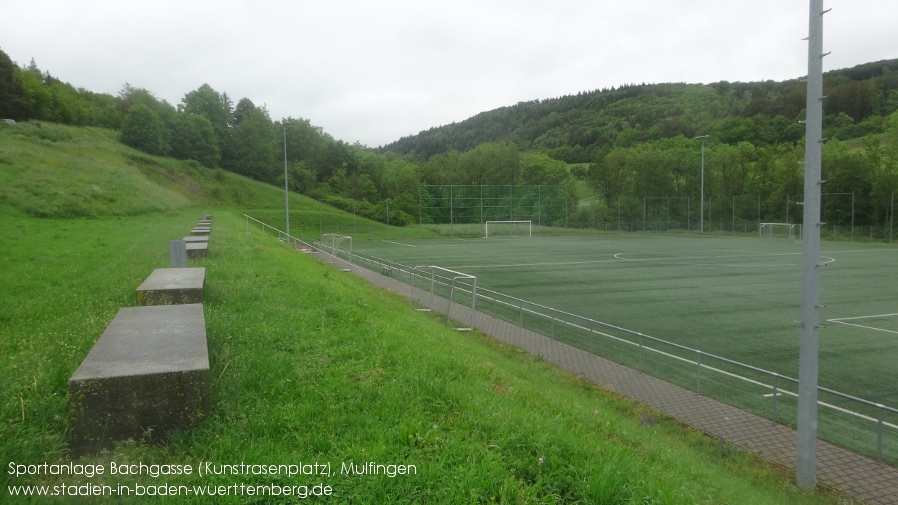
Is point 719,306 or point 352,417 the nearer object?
point 352,417

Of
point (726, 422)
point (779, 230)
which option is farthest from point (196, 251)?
point (779, 230)

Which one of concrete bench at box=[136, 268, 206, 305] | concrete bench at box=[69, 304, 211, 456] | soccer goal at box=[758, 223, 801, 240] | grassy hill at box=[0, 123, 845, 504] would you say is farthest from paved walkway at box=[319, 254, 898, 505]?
soccer goal at box=[758, 223, 801, 240]

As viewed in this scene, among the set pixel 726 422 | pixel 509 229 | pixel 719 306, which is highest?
pixel 509 229

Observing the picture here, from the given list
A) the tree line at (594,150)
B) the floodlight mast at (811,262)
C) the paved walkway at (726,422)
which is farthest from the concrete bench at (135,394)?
the tree line at (594,150)

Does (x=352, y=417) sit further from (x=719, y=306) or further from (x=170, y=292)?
(x=719, y=306)

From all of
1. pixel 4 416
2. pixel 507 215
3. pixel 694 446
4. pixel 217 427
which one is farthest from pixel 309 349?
pixel 507 215

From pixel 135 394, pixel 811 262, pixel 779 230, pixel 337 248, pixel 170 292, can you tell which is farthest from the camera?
pixel 779 230

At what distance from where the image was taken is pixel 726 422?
8.55 m

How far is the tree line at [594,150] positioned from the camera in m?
55.0

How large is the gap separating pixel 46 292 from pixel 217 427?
6352 mm

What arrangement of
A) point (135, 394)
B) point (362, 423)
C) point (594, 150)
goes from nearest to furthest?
point (135, 394) < point (362, 423) < point (594, 150)

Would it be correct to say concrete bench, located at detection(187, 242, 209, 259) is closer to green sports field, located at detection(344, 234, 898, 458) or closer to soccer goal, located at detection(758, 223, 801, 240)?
green sports field, located at detection(344, 234, 898, 458)

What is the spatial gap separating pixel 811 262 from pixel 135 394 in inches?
267

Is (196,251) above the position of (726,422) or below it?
above
